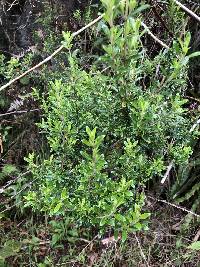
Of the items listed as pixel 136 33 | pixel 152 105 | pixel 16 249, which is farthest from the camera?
pixel 16 249

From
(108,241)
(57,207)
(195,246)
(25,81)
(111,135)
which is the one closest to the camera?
(57,207)

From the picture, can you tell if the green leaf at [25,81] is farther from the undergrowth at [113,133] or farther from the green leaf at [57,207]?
the green leaf at [57,207]

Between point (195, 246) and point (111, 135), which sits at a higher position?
point (111, 135)

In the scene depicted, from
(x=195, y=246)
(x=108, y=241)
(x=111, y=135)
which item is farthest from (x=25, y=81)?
(x=195, y=246)

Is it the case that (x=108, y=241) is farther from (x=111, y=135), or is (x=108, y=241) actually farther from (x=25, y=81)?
(x=25, y=81)

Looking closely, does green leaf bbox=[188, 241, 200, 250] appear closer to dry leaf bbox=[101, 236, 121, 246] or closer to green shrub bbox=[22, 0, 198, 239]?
dry leaf bbox=[101, 236, 121, 246]

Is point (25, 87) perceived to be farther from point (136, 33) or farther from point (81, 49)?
point (136, 33)

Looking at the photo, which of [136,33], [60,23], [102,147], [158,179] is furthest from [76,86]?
[60,23]

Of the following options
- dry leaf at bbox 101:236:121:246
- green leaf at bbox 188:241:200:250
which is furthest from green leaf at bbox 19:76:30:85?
green leaf at bbox 188:241:200:250

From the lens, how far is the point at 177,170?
2.81 meters

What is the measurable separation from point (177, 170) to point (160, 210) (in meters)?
0.28

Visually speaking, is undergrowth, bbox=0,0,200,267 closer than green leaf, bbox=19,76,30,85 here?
Yes

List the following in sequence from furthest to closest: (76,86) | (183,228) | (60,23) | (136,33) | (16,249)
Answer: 1. (60,23)
2. (16,249)
3. (183,228)
4. (76,86)
5. (136,33)

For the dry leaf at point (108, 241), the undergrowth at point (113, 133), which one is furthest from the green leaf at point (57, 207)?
the dry leaf at point (108, 241)
